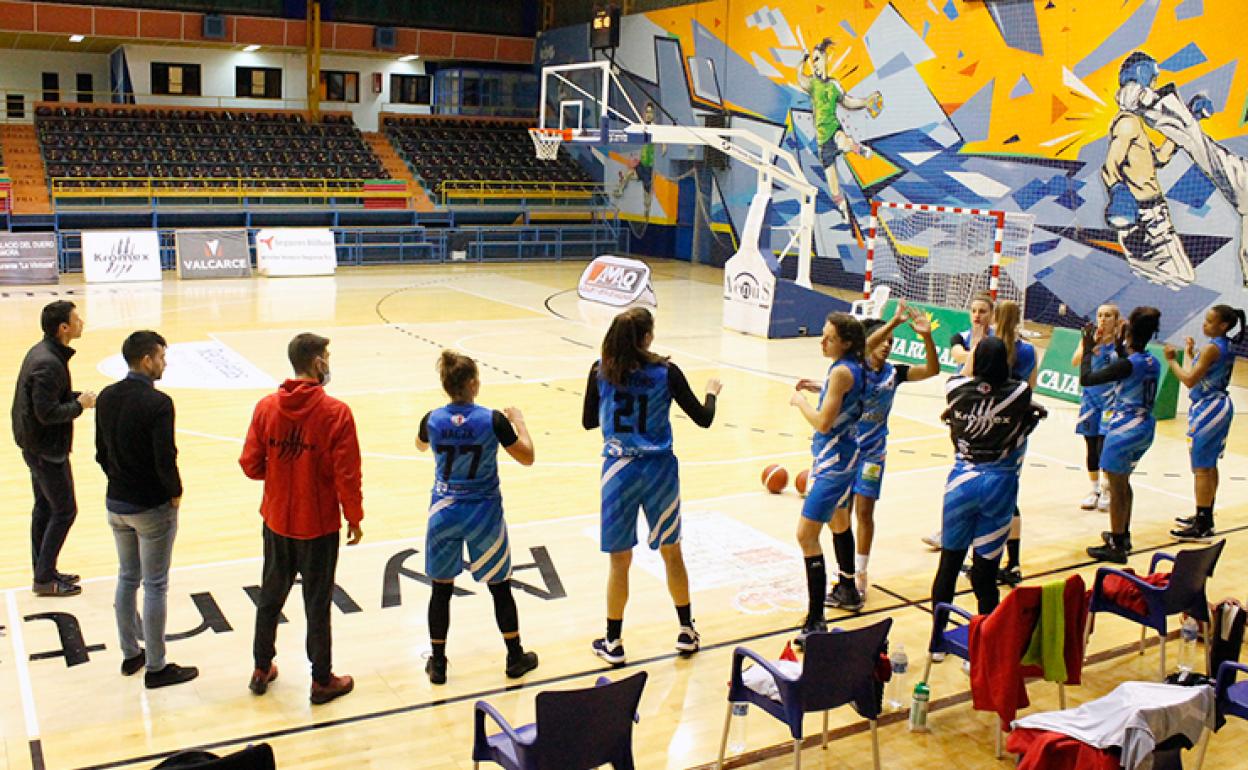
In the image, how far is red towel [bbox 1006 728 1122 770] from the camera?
3.94 meters

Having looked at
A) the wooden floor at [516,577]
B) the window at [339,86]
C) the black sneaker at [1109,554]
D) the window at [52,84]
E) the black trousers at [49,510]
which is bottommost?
the wooden floor at [516,577]

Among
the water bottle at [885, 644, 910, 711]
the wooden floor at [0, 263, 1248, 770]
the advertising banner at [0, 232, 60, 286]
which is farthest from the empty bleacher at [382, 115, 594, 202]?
the water bottle at [885, 644, 910, 711]

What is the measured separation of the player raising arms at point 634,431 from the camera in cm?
595

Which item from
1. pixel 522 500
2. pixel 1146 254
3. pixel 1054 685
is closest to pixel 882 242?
pixel 1146 254

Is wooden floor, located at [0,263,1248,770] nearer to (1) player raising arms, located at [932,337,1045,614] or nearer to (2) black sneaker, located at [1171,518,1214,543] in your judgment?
(2) black sneaker, located at [1171,518,1214,543]

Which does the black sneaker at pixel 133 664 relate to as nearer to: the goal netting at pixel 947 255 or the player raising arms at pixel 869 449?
the player raising arms at pixel 869 449

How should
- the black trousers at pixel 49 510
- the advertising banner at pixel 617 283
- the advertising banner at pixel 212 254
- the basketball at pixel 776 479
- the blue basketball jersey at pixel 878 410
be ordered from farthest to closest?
the advertising banner at pixel 212 254 < the advertising banner at pixel 617 283 < the basketball at pixel 776 479 < the blue basketball jersey at pixel 878 410 < the black trousers at pixel 49 510

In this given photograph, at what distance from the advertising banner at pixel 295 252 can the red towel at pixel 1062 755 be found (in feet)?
72.3

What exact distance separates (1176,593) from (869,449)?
1891 mm

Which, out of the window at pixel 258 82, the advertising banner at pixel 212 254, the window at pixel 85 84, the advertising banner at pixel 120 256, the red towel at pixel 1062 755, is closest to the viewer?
the red towel at pixel 1062 755

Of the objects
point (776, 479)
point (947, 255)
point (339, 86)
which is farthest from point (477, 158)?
point (776, 479)

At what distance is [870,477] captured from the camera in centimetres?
728

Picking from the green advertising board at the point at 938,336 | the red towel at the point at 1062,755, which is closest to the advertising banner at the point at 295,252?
the green advertising board at the point at 938,336

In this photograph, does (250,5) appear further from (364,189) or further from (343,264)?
(343,264)
